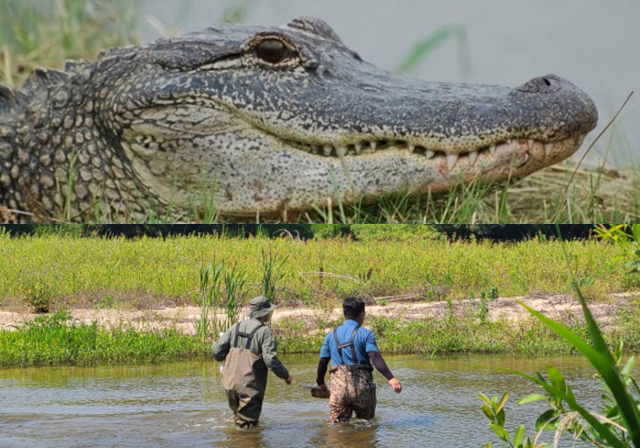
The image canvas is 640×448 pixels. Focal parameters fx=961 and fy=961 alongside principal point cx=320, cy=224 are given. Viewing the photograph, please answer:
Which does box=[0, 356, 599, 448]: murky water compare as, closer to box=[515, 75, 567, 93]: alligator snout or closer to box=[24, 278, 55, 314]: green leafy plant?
box=[24, 278, 55, 314]: green leafy plant

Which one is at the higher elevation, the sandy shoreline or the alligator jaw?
the alligator jaw

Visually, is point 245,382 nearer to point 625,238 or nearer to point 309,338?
point 625,238

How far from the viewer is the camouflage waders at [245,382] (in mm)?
3201

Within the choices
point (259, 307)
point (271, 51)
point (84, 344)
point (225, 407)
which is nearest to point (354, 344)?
point (259, 307)

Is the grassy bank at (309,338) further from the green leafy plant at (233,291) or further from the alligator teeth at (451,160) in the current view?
the alligator teeth at (451,160)

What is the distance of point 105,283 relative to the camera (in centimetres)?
454

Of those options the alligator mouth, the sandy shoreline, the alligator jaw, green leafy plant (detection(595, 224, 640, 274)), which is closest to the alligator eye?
the alligator jaw

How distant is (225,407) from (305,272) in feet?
3.61

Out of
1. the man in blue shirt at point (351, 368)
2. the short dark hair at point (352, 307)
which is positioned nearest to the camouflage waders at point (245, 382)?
the man in blue shirt at point (351, 368)

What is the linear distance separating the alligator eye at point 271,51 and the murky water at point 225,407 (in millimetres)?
1917

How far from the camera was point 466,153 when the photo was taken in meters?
5.04

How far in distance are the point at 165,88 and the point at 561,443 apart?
11.4 feet

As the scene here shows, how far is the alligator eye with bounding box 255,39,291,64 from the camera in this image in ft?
18.4

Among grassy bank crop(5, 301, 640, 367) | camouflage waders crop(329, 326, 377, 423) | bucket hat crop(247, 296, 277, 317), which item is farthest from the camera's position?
grassy bank crop(5, 301, 640, 367)
